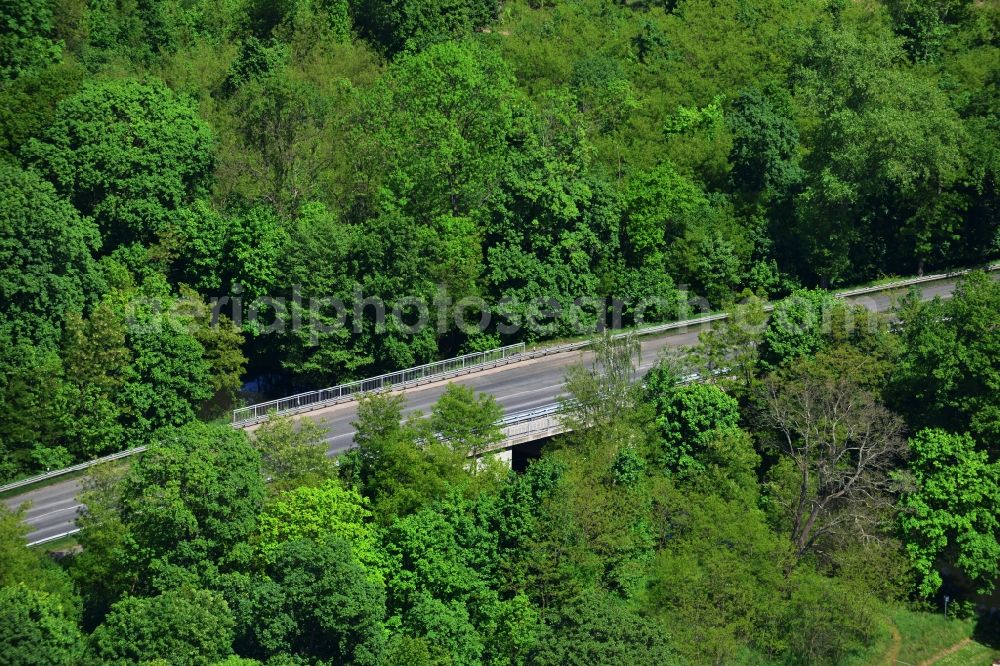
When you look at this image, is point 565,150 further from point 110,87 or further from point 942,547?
point 942,547

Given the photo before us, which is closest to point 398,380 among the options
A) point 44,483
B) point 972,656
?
point 44,483

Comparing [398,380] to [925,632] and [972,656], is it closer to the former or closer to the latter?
[925,632]

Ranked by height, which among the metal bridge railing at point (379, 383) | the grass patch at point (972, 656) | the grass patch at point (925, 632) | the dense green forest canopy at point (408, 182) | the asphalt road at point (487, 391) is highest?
the dense green forest canopy at point (408, 182)

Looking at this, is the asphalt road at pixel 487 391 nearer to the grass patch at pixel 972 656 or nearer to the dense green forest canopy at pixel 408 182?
the dense green forest canopy at pixel 408 182

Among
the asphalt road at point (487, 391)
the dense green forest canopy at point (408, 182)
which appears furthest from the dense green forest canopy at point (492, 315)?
the asphalt road at point (487, 391)

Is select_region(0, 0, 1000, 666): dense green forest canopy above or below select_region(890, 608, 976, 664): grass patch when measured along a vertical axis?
above

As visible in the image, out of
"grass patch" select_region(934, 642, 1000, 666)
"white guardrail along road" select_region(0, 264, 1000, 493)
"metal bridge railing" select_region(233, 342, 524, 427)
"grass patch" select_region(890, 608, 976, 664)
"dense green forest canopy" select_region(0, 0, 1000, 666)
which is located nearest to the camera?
"dense green forest canopy" select_region(0, 0, 1000, 666)

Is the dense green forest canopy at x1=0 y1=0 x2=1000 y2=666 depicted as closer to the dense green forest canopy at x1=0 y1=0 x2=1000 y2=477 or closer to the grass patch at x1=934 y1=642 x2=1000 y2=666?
the dense green forest canopy at x1=0 y1=0 x2=1000 y2=477

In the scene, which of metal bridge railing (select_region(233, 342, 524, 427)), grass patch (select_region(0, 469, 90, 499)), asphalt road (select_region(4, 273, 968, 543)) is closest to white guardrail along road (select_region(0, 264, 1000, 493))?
metal bridge railing (select_region(233, 342, 524, 427))
